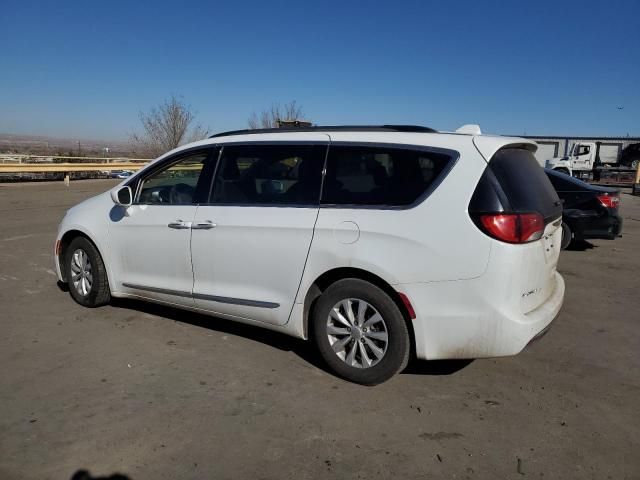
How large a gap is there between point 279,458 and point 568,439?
170 centimetres

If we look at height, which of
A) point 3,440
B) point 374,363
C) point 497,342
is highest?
point 497,342

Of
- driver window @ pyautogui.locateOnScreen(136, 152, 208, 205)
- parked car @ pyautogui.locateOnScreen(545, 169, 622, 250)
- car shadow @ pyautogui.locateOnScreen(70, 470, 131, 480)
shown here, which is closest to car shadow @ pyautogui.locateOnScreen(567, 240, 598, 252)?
parked car @ pyautogui.locateOnScreen(545, 169, 622, 250)

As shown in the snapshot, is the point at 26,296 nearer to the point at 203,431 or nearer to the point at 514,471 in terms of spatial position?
the point at 203,431

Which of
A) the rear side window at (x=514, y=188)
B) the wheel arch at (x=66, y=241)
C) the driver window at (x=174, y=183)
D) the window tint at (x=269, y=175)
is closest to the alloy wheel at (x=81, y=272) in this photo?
the wheel arch at (x=66, y=241)

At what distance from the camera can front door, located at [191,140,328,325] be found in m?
3.86

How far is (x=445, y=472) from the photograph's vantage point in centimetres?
274

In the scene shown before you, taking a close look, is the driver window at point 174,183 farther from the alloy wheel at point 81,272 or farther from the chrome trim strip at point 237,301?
the alloy wheel at point 81,272

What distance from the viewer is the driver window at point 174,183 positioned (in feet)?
15.1

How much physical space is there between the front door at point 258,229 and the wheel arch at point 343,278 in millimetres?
133

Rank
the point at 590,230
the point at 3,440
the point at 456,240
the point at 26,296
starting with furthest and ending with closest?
the point at 590,230
the point at 26,296
the point at 456,240
the point at 3,440

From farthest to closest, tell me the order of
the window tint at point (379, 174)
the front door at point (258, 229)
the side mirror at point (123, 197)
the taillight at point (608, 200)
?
the taillight at point (608, 200), the side mirror at point (123, 197), the front door at point (258, 229), the window tint at point (379, 174)

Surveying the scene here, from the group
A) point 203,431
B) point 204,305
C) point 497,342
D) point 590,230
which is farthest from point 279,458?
point 590,230

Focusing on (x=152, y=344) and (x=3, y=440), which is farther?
(x=152, y=344)

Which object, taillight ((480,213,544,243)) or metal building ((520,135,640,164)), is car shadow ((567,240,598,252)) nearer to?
taillight ((480,213,544,243))
